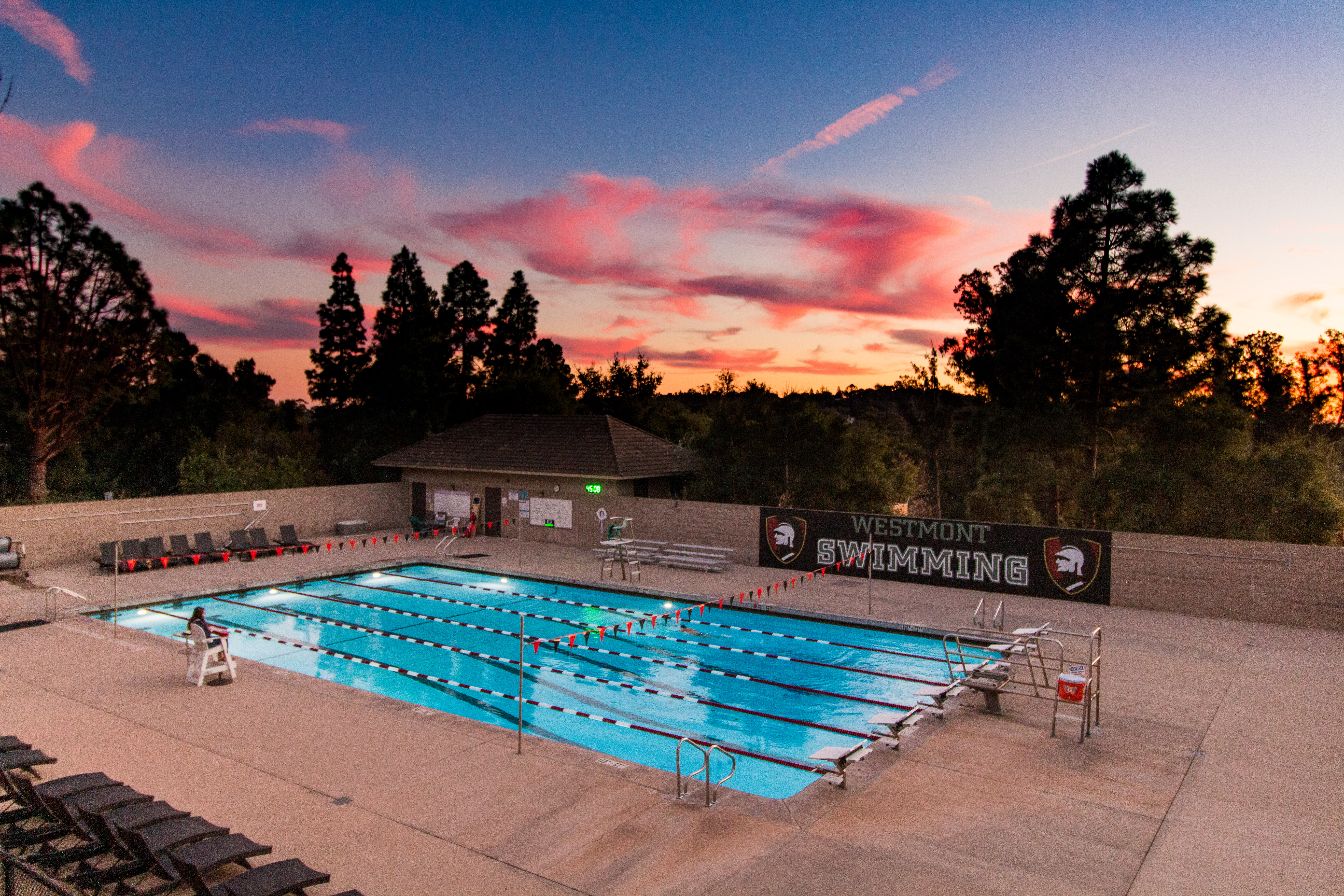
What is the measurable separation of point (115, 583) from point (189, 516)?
8.81m

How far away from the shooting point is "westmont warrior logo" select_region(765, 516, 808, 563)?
21.0 metres

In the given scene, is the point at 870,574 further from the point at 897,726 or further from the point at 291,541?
the point at 291,541

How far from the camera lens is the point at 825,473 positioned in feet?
80.8

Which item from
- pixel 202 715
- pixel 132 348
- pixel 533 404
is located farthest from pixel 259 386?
pixel 202 715

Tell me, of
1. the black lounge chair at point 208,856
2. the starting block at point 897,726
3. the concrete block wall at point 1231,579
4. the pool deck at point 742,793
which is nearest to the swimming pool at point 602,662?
the starting block at point 897,726

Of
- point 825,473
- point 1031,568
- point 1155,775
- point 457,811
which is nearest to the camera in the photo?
point 457,811

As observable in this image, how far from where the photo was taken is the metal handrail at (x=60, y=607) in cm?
1509

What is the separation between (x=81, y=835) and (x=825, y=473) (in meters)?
20.7

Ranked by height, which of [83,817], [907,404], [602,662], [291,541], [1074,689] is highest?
[907,404]

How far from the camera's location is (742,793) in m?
7.86

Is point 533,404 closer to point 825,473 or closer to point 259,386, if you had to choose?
point 825,473

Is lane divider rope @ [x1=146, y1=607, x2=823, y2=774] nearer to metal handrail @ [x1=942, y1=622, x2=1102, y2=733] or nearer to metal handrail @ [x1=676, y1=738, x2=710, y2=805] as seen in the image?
metal handrail @ [x1=676, y1=738, x2=710, y2=805]

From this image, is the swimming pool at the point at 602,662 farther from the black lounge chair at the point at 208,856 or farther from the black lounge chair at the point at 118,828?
the black lounge chair at the point at 118,828

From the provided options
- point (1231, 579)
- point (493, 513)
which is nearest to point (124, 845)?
point (1231, 579)
